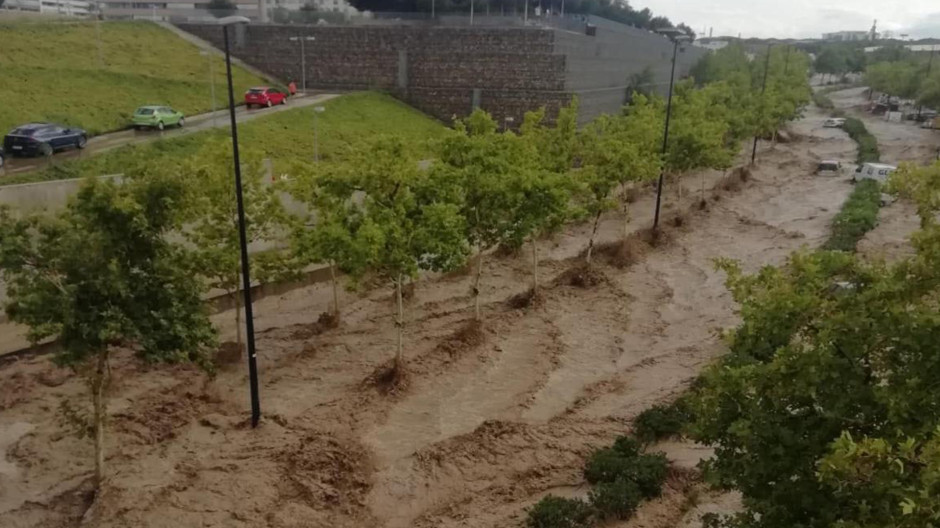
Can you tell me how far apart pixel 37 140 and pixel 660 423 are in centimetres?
2605

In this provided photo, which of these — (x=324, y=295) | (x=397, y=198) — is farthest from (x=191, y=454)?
(x=324, y=295)

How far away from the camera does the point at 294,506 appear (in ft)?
43.1

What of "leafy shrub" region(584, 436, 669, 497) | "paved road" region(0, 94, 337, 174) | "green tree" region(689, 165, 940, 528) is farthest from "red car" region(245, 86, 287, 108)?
"green tree" region(689, 165, 940, 528)

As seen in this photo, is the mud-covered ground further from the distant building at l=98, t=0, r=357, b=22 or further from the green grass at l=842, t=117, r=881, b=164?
the green grass at l=842, t=117, r=881, b=164

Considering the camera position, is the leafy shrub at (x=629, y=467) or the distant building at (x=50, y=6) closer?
the leafy shrub at (x=629, y=467)

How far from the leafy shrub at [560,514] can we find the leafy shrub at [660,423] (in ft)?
10.7

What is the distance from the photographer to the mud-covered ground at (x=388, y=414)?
13.3 metres

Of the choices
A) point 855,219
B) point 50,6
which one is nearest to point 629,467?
point 855,219

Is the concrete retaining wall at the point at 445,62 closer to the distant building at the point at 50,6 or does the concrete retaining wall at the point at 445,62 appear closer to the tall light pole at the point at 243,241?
the distant building at the point at 50,6

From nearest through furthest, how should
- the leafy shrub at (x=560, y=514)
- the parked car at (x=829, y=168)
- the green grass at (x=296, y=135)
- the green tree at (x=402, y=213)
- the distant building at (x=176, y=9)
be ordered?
the leafy shrub at (x=560, y=514) < the green tree at (x=402, y=213) < the green grass at (x=296, y=135) < the parked car at (x=829, y=168) < the distant building at (x=176, y=9)

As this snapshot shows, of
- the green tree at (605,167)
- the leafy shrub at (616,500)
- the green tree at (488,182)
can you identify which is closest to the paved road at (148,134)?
the green tree at (488,182)

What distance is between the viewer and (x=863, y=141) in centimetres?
5909

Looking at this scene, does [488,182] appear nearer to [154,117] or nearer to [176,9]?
[154,117]

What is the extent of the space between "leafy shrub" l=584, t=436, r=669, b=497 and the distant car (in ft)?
82.1
